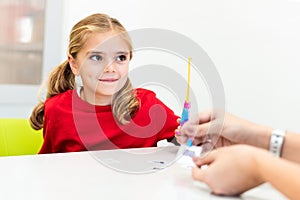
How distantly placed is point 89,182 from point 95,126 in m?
0.55

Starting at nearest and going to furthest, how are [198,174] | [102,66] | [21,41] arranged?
1. [198,174]
2. [102,66]
3. [21,41]

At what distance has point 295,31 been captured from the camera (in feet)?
6.93

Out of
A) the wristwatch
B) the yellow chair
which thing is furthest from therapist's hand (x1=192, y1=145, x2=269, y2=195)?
the yellow chair

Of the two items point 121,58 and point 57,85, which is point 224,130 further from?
point 57,85

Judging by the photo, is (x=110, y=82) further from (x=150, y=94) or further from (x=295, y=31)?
(x=295, y=31)

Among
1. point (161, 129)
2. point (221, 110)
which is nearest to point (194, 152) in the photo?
point (221, 110)

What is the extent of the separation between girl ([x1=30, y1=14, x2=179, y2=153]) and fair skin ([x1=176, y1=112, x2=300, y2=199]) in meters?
0.46

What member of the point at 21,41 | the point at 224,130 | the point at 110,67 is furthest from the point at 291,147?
the point at 21,41

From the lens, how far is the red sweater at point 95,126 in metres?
1.29

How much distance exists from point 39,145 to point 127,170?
535mm

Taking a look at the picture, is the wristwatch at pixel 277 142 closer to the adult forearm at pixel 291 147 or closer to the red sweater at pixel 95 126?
the adult forearm at pixel 291 147

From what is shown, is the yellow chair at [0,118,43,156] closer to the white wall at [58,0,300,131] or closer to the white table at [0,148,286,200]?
the white table at [0,148,286,200]

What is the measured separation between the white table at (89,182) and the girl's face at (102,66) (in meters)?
0.39

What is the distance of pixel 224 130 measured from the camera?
3.15 feet
